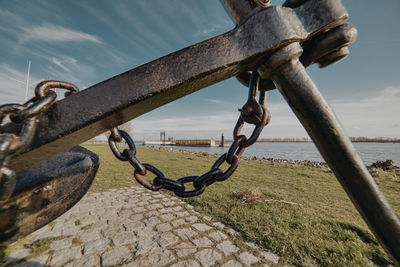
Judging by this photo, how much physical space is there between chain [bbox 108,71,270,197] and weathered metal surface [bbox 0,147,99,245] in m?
0.62

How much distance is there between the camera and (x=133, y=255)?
222cm

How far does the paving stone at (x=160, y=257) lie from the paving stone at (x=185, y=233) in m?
0.38

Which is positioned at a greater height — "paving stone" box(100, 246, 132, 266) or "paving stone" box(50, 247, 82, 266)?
"paving stone" box(50, 247, 82, 266)

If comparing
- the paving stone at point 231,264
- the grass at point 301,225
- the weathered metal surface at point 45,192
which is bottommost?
the grass at point 301,225

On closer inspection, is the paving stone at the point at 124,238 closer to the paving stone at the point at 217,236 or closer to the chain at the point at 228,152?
the paving stone at the point at 217,236

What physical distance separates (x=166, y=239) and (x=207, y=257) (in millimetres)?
662

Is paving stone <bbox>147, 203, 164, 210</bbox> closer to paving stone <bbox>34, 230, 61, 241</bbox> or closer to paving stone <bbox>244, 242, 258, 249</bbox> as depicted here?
paving stone <bbox>34, 230, 61, 241</bbox>

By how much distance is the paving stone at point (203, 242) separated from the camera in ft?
7.90

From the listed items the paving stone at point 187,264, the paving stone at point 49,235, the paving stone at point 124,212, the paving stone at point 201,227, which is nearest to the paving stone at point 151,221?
the paving stone at point 124,212

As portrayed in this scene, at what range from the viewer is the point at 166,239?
8.39 ft

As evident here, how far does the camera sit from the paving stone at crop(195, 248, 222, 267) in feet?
6.84

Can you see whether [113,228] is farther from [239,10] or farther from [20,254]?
[239,10]

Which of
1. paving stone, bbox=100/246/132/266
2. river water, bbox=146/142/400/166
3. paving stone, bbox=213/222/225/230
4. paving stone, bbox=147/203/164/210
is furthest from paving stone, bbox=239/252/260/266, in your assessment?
river water, bbox=146/142/400/166

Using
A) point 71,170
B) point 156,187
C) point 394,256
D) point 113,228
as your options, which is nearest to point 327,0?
point 394,256
